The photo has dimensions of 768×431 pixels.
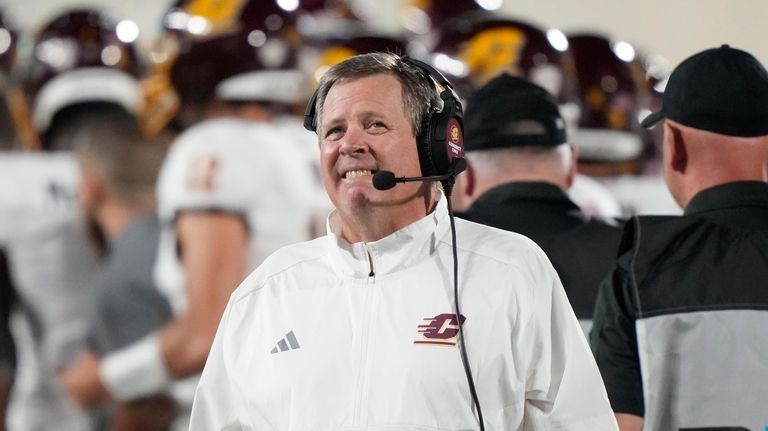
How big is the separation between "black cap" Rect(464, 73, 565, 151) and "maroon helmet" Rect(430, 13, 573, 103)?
75.3 inches

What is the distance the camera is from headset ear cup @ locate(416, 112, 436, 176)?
1.60 m

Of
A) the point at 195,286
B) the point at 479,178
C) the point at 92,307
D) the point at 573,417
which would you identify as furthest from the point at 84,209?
the point at 573,417

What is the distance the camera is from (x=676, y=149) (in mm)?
1947

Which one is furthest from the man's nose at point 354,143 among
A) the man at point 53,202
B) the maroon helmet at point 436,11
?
the maroon helmet at point 436,11

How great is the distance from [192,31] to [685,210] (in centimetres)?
281

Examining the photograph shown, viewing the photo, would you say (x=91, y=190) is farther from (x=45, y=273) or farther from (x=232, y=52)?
(x=232, y=52)

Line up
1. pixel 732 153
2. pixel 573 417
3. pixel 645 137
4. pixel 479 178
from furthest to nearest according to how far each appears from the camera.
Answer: pixel 645 137
pixel 479 178
pixel 732 153
pixel 573 417

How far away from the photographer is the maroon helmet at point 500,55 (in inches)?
176

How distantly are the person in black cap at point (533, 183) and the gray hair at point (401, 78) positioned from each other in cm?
60

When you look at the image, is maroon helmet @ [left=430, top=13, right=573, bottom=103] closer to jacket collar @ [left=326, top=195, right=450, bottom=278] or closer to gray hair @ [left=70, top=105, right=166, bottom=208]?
gray hair @ [left=70, top=105, right=166, bottom=208]

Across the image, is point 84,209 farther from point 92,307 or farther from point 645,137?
point 645,137

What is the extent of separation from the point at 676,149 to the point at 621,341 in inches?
11.3

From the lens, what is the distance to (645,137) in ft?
17.1

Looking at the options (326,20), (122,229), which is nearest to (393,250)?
(326,20)
